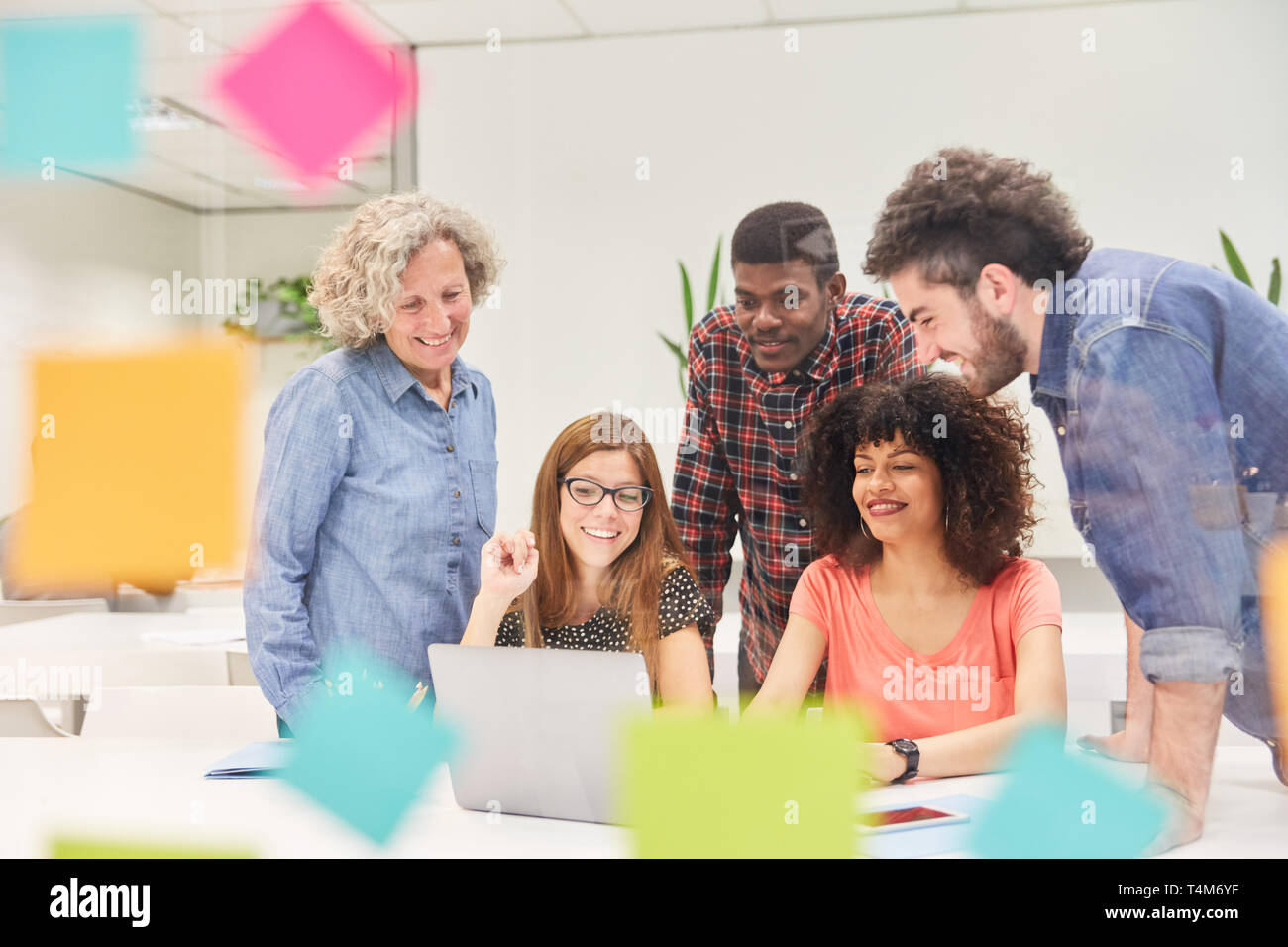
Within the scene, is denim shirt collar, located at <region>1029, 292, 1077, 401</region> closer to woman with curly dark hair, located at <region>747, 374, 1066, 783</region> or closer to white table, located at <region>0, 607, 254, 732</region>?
woman with curly dark hair, located at <region>747, 374, 1066, 783</region>

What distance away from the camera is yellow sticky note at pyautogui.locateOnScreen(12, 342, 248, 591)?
2.68 m

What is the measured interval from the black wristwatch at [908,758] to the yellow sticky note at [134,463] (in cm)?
164

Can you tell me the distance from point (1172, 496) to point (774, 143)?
3.48ft

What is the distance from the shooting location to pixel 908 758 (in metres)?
1.88

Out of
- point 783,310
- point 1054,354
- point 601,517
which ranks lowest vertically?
point 601,517

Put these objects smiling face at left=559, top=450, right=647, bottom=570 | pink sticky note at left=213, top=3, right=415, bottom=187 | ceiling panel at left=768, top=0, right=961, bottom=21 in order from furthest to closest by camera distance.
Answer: pink sticky note at left=213, top=3, right=415, bottom=187
ceiling panel at left=768, top=0, right=961, bottom=21
smiling face at left=559, top=450, right=647, bottom=570

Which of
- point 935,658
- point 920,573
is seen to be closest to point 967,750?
point 935,658

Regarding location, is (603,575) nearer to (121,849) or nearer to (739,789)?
(739,789)

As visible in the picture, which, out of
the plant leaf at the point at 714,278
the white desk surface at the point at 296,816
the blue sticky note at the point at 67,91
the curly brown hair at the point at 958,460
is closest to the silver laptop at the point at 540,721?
the white desk surface at the point at 296,816

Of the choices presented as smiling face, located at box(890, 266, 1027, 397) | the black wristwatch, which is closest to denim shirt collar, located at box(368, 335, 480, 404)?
smiling face, located at box(890, 266, 1027, 397)

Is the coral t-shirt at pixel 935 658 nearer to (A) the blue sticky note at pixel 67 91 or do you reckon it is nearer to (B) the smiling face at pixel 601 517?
(B) the smiling face at pixel 601 517

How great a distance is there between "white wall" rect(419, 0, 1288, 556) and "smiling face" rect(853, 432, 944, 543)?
0.73 feet
